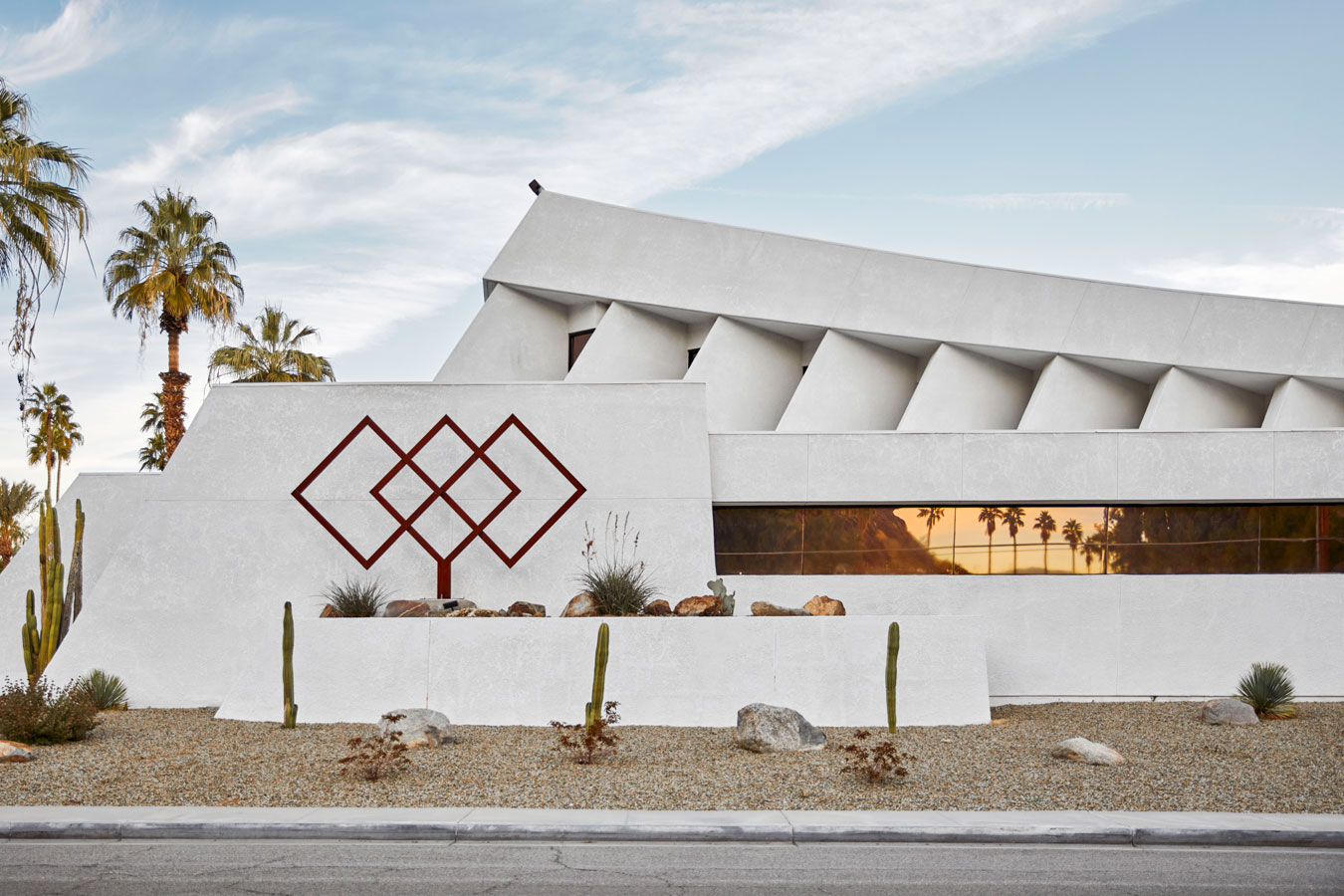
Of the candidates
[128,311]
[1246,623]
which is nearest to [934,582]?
[1246,623]

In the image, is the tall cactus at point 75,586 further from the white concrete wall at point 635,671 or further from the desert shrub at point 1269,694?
the desert shrub at point 1269,694

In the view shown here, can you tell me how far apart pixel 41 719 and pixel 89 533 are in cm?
610

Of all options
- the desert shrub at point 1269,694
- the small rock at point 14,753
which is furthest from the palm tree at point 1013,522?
the small rock at point 14,753

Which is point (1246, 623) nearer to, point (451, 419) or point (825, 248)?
point (825, 248)

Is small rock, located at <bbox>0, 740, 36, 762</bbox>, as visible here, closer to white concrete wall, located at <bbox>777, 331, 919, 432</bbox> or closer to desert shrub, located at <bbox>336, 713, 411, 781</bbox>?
desert shrub, located at <bbox>336, 713, 411, 781</bbox>

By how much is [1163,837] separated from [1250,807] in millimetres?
1771

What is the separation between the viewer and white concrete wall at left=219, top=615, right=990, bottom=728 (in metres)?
13.8

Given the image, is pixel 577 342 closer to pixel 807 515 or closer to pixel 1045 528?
pixel 807 515

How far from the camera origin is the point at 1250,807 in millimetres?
9898

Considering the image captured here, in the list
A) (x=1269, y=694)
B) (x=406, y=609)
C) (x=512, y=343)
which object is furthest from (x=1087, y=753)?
(x=512, y=343)

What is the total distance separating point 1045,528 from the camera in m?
16.8

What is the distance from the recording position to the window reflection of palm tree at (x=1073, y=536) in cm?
1667

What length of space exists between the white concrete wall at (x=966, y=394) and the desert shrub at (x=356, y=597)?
8.85 meters

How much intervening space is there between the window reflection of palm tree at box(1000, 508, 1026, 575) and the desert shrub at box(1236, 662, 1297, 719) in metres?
3.61
